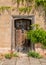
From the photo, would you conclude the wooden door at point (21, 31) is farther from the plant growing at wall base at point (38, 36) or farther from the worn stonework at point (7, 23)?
the plant growing at wall base at point (38, 36)

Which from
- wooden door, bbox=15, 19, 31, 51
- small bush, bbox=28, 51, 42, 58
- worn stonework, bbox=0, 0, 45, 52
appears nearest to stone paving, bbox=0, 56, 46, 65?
small bush, bbox=28, 51, 42, 58

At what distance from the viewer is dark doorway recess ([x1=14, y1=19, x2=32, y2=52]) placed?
15.5m

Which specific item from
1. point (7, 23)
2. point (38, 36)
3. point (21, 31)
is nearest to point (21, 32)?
point (21, 31)

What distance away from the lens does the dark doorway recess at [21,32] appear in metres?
15.5

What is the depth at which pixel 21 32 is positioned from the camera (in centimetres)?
1551

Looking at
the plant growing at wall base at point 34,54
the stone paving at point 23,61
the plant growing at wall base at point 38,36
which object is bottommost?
the stone paving at point 23,61

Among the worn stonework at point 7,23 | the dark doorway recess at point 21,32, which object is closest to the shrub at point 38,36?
the worn stonework at point 7,23

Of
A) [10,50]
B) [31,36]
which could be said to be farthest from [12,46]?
[31,36]

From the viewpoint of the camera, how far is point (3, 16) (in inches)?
597

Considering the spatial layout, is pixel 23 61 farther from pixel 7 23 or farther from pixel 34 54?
pixel 7 23

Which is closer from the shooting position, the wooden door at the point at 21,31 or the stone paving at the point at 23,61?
the stone paving at the point at 23,61

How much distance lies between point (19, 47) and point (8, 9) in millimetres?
2127

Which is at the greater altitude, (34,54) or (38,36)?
(38,36)

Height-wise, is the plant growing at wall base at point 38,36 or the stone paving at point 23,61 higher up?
the plant growing at wall base at point 38,36
